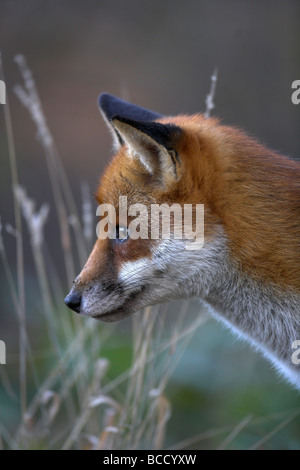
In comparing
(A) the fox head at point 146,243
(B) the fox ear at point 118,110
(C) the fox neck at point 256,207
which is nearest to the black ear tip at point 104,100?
(B) the fox ear at point 118,110

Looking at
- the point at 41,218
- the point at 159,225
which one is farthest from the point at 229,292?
the point at 41,218

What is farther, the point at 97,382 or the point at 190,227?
the point at 97,382

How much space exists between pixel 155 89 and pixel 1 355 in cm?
679

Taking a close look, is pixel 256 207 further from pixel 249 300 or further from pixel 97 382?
pixel 97 382

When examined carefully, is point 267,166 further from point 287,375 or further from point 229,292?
point 287,375

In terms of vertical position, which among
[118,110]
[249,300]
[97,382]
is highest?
[118,110]

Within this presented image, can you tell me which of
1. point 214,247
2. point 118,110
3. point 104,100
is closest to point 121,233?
point 214,247

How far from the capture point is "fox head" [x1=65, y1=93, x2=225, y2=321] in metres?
3.13

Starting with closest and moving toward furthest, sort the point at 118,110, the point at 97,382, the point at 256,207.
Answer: the point at 256,207 → the point at 118,110 → the point at 97,382

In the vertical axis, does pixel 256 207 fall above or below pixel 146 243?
above

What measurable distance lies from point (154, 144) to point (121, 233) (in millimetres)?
540

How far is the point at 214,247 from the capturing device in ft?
10.2

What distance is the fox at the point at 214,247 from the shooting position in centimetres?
309

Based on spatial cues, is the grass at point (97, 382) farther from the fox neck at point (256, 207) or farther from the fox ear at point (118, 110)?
the fox neck at point (256, 207)
